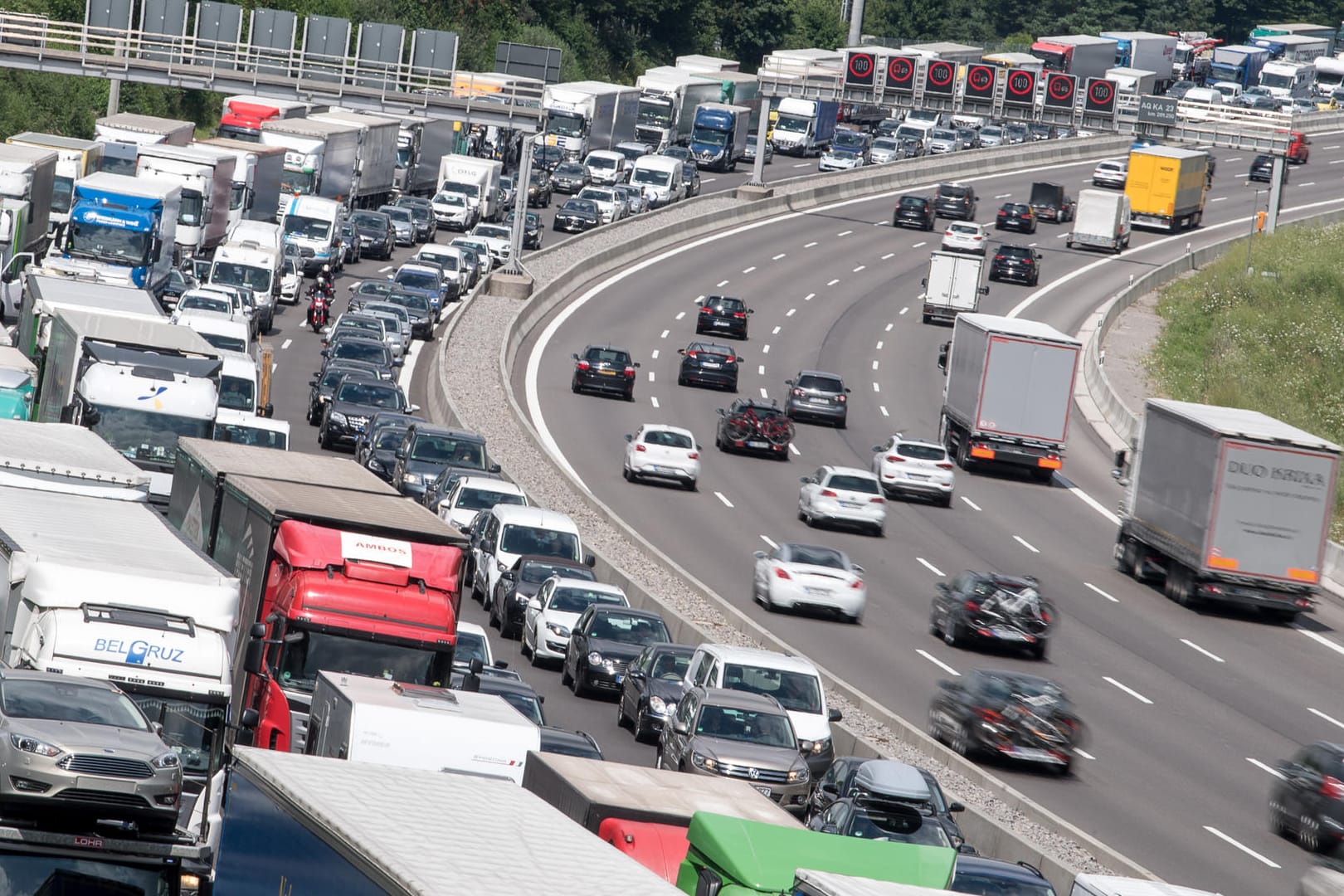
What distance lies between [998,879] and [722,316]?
150 ft

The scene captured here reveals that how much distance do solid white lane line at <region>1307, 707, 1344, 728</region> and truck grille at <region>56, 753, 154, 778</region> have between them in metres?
22.0

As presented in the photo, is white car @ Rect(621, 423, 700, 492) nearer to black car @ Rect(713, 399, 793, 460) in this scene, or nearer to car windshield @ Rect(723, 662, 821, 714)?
black car @ Rect(713, 399, 793, 460)

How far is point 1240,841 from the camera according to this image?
80.4ft

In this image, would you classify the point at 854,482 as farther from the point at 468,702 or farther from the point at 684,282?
the point at 684,282

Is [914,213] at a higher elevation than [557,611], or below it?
higher

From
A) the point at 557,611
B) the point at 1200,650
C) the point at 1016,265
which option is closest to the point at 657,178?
the point at 1016,265

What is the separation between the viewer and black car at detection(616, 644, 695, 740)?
25641 millimetres

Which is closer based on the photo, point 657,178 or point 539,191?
point 539,191

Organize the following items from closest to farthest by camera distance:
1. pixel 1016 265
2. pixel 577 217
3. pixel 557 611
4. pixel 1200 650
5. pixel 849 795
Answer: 1. pixel 849 795
2. pixel 557 611
3. pixel 1200 650
4. pixel 1016 265
5. pixel 577 217

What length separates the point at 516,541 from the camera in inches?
1275

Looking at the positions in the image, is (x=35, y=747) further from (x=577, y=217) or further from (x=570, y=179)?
(x=570, y=179)

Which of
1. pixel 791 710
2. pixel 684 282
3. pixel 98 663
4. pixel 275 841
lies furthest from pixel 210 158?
pixel 275 841

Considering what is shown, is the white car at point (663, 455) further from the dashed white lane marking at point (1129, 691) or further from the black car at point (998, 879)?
the black car at point (998, 879)

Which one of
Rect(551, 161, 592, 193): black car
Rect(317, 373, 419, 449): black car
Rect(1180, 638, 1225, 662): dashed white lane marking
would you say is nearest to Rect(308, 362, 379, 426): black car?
Rect(317, 373, 419, 449): black car
